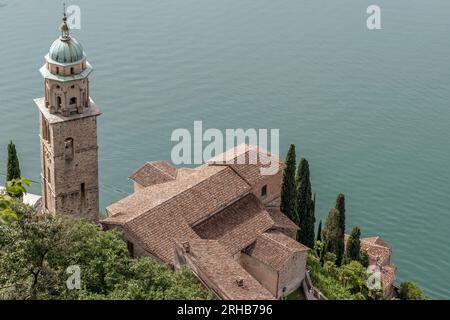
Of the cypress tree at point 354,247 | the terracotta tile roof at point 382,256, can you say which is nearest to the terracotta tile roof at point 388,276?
the terracotta tile roof at point 382,256

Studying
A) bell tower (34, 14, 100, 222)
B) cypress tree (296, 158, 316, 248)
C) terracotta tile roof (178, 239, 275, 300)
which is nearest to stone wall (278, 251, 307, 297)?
terracotta tile roof (178, 239, 275, 300)

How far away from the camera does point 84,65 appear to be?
46.9 metres

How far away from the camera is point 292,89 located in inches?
3487

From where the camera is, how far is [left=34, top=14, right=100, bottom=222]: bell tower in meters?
46.3

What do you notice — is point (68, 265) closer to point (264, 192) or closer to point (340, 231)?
point (264, 192)

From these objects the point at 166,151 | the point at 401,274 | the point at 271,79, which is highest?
the point at 271,79

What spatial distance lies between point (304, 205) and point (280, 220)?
5646 millimetres

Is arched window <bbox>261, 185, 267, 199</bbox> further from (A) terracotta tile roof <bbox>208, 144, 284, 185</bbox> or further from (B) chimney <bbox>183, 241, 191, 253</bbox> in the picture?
(B) chimney <bbox>183, 241, 191, 253</bbox>

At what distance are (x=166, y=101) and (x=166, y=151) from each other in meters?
9.25

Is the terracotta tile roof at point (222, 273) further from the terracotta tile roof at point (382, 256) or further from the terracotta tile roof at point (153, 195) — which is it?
the terracotta tile roof at point (382, 256)

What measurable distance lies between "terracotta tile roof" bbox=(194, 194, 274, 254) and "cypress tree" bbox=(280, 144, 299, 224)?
3.00 m
